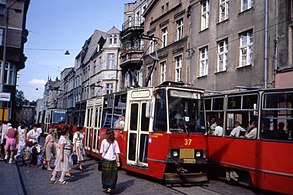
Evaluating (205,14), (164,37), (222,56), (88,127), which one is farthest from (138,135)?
(164,37)

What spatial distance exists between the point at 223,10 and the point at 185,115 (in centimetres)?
1307

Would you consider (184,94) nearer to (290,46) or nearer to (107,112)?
(107,112)

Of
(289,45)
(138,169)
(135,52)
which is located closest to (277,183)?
(138,169)

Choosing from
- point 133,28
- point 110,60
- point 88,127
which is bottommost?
point 88,127

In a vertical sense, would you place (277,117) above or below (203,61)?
below

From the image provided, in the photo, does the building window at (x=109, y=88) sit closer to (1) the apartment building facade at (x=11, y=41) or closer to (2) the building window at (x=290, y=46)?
(1) the apartment building facade at (x=11, y=41)

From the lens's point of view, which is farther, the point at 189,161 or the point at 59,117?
the point at 59,117

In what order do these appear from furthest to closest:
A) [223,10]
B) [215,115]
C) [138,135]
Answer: [223,10] < [215,115] < [138,135]

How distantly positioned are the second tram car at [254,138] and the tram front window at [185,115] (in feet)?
3.46

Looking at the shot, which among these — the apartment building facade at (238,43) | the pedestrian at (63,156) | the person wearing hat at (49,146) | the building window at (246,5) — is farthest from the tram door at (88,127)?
the building window at (246,5)

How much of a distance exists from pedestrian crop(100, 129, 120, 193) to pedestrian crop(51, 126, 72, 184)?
207 centimetres

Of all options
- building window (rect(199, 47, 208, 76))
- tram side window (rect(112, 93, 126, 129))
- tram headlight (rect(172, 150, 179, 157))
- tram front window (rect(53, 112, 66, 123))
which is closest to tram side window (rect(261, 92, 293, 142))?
tram headlight (rect(172, 150, 179, 157))

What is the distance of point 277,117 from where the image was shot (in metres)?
10.0

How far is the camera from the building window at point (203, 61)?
2393 centimetres
